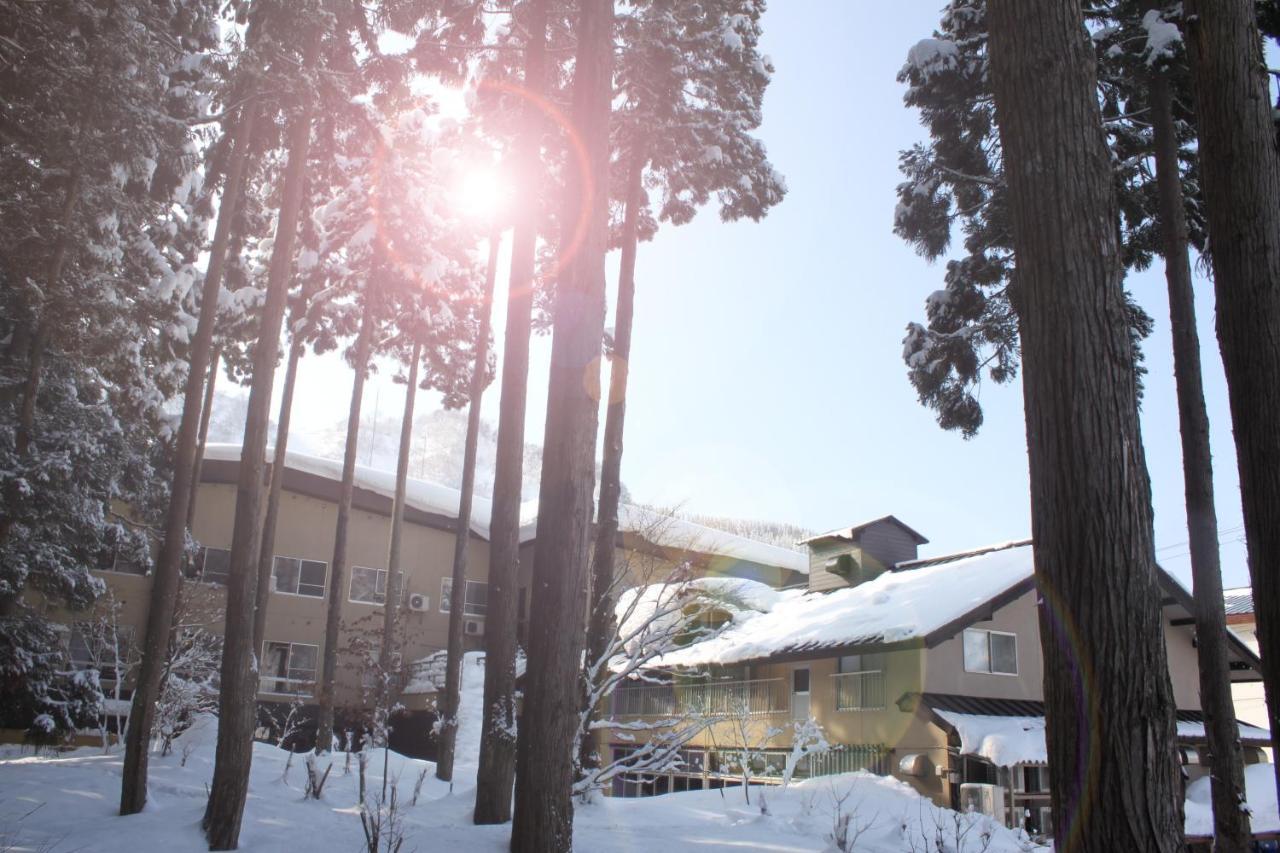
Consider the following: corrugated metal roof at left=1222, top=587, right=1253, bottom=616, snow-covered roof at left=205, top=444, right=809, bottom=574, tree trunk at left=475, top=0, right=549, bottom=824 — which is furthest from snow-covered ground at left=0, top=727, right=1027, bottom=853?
corrugated metal roof at left=1222, top=587, right=1253, bottom=616

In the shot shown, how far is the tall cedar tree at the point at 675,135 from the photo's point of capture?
48.5ft

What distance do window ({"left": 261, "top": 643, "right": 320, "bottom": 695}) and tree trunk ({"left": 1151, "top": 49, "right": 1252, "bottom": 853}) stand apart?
27.5 meters

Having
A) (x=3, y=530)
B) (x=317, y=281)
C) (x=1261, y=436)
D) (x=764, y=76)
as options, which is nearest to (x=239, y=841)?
(x=3, y=530)

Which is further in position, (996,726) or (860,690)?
(860,690)

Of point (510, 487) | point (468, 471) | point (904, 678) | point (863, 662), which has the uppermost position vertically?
point (468, 471)

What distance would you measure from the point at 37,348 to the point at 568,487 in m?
13.9

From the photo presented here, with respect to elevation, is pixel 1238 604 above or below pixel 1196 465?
above

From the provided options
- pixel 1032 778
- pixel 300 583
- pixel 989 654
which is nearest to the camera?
pixel 1032 778

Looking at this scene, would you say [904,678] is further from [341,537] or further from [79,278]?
[79,278]

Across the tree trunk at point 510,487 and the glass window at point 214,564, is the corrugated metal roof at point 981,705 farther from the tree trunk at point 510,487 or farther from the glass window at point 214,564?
the glass window at point 214,564

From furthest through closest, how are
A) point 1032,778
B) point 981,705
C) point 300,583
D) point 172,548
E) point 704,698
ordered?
point 300,583 < point 704,698 < point 1032,778 < point 981,705 < point 172,548

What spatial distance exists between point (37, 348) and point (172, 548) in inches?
253

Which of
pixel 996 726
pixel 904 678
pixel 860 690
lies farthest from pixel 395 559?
pixel 996 726

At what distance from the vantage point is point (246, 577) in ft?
36.9
